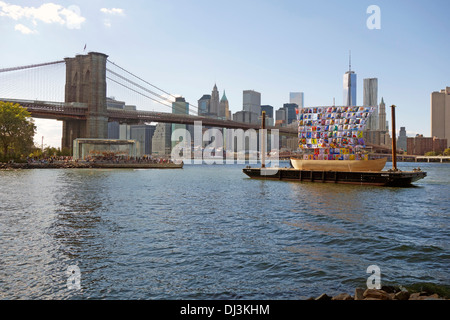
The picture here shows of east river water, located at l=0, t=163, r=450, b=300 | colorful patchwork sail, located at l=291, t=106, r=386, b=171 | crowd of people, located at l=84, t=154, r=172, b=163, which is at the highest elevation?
colorful patchwork sail, located at l=291, t=106, r=386, b=171

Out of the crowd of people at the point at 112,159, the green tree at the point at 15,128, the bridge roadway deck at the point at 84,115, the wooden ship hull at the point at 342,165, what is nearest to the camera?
the wooden ship hull at the point at 342,165

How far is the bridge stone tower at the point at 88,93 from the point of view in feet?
309

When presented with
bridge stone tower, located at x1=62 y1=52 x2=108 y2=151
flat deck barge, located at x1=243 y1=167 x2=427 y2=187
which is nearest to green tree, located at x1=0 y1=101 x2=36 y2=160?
bridge stone tower, located at x1=62 y1=52 x2=108 y2=151

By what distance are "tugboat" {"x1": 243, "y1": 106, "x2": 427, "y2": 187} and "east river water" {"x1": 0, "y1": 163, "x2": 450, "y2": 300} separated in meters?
21.9

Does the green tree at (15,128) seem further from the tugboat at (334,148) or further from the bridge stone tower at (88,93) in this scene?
the tugboat at (334,148)

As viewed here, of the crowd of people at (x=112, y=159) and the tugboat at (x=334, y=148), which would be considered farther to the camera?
the crowd of people at (x=112, y=159)

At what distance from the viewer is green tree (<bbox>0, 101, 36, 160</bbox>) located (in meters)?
73.0

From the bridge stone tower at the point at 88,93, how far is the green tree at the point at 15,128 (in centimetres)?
1757

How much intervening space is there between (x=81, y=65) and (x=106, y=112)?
51.4ft

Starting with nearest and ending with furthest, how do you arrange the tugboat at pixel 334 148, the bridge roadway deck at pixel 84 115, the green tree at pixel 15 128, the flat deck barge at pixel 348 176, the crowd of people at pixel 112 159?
the flat deck barge at pixel 348 176, the tugboat at pixel 334 148, the green tree at pixel 15 128, the bridge roadway deck at pixel 84 115, the crowd of people at pixel 112 159

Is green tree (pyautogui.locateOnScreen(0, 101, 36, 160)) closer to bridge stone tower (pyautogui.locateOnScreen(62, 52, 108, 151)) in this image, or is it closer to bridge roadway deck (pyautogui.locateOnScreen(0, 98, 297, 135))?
bridge roadway deck (pyautogui.locateOnScreen(0, 98, 297, 135))

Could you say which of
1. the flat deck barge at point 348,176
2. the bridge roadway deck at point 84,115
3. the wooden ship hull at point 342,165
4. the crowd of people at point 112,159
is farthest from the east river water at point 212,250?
the bridge roadway deck at point 84,115

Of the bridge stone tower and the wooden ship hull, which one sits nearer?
the wooden ship hull
